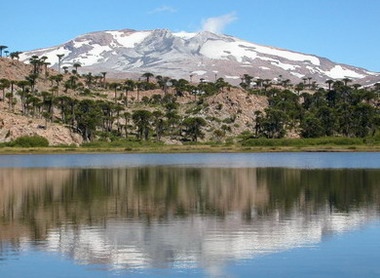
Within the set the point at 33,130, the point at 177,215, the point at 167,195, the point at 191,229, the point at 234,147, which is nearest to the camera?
the point at 191,229

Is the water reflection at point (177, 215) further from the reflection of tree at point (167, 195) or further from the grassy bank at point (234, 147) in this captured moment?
the grassy bank at point (234, 147)

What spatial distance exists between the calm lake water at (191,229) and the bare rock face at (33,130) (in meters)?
108

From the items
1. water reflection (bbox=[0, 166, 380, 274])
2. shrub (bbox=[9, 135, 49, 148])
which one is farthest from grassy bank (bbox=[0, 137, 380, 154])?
Answer: water reflection (bbox=[0, 166, 380, 274])

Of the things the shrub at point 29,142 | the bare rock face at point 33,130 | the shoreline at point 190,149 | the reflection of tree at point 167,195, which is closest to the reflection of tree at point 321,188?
the reflection of tree at point 167,195

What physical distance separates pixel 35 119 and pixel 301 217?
14558 centimetres

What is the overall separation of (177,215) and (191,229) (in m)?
5.40

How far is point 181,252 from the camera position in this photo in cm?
2756

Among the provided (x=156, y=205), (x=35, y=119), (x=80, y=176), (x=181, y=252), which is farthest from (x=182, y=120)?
(x=181, y=252)

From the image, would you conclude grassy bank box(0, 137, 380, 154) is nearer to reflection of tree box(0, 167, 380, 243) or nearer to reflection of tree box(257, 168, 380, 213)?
reflection of tree box(257, 168, 380, 213)

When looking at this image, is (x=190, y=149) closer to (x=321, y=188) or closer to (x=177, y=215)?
(x=321, y=188)


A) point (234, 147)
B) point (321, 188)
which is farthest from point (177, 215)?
point (234, 147)

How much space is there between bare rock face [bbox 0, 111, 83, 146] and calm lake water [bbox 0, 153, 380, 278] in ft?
356

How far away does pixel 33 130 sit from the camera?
546 ft

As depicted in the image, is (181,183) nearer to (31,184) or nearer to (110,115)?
(31,184)
